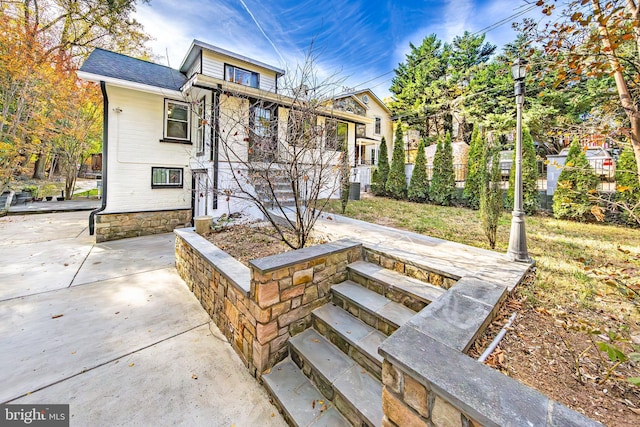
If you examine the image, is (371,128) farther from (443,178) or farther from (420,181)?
(443,178)

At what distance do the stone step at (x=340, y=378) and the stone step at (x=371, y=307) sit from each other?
405mm

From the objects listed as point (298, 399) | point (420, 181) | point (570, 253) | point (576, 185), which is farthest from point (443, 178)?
point (298, 399)

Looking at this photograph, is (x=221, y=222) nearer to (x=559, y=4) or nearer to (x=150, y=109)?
(x=150, y=109)

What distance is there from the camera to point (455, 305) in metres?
1.94

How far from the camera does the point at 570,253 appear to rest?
3.94 m

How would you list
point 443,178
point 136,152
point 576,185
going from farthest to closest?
point 443,178
point 136,152
point 576,185

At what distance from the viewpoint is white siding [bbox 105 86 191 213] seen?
7.83 m

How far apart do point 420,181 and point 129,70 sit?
11270 mm

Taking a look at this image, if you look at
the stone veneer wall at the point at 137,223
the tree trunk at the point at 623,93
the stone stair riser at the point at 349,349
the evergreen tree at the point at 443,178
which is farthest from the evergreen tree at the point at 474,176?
the stone veneer wall at the point at 137,223

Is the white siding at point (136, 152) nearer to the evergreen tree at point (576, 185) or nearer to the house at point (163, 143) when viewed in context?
the house at point (163, 143)

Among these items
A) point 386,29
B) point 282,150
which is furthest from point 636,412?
point 386,29

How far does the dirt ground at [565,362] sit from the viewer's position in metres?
1.40

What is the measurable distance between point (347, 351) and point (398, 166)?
31.8 feet

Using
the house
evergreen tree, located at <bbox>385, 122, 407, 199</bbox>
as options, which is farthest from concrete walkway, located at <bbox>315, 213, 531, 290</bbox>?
evergreen tree, located at <bbox>385, 122, 407, 199</bbox>
